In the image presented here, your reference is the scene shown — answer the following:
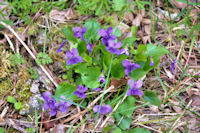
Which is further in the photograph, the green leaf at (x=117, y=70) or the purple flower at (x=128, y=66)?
the green leaf at (x=117, y=70)

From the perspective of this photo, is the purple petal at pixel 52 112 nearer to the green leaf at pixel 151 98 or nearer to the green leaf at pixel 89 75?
the green leaf at pixel 89 75

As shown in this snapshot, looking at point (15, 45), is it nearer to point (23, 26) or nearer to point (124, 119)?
point (23, 26)

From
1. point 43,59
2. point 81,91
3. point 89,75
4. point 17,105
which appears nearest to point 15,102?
point 17,105

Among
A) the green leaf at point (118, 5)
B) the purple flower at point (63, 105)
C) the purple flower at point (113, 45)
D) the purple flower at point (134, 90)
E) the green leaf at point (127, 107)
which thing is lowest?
the green leaf at point (127, 107)

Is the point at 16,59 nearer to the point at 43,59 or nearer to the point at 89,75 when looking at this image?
the point at 43,59

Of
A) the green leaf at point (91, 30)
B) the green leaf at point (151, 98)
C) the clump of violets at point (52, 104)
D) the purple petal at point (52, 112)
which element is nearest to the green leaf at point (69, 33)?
the green leaf at point (91, 30)
